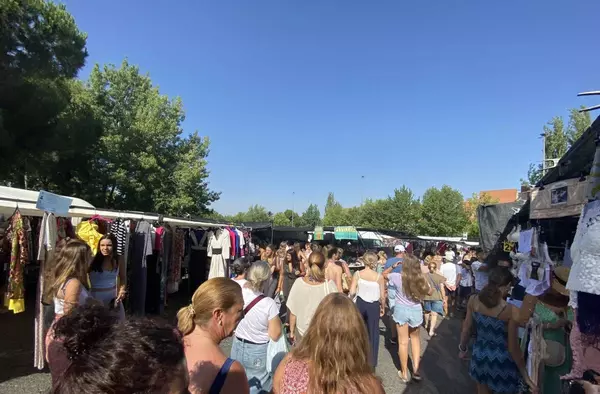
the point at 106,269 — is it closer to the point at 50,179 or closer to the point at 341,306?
the point at 341,306

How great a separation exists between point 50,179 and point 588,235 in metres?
17.2

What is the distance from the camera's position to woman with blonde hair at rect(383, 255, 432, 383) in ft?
16.5

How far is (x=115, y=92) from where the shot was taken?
21203mm

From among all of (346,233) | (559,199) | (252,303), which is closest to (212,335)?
(252,303)

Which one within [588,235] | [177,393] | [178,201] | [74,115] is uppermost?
[74,115]

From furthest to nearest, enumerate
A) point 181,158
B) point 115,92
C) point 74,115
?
1. point 181,158
2. point 115,92
3. point 74,115

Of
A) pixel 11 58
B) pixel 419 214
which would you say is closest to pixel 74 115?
pixel 11 58

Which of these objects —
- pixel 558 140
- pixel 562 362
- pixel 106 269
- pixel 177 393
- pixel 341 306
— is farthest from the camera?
pixel 558 140

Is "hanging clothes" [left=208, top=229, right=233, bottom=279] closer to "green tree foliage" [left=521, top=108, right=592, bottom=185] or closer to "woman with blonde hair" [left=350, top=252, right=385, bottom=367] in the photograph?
"woman with blonde hair" [left=350, top=252, right=385, bottom=367]

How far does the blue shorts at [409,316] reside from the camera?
5.04 meters

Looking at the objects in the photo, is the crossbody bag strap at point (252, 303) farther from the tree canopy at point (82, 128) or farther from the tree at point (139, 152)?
the tree at point (139, 152)

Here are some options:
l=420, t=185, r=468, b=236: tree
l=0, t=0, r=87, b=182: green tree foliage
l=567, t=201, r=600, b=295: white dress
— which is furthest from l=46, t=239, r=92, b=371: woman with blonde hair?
l=420, t=185, r=468, b=236: tree

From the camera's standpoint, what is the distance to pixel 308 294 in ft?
13.5

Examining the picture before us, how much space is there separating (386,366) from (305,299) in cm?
246
